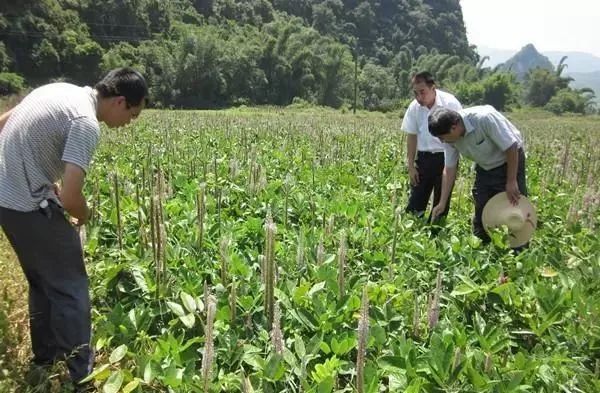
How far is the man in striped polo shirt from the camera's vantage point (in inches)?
89.1

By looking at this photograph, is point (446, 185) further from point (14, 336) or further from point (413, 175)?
point (14, 336)

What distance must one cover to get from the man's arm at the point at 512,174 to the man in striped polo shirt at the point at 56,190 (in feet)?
8.74

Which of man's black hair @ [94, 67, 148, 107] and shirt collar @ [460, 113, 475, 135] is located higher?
man's black hair @ [94, 67, 148, 107]

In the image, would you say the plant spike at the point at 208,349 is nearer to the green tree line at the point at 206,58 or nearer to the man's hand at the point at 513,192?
the man's hand at the point at 513,192

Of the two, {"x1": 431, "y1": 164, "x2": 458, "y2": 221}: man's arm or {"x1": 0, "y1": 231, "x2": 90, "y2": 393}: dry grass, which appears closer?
{"x1": 0, "y1": 231, "x2": 90, "y2": 393}: dry grass

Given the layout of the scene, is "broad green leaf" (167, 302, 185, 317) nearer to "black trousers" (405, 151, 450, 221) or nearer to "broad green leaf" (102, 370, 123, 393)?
"broad green leaf" (102, 370, 123, 393)

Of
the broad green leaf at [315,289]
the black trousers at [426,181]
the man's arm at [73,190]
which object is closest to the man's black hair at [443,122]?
the black trousers at [426,181]

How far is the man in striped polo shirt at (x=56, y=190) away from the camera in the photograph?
2.26 m

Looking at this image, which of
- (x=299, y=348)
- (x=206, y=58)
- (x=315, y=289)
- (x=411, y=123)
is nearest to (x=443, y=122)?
(x=411, y=123)

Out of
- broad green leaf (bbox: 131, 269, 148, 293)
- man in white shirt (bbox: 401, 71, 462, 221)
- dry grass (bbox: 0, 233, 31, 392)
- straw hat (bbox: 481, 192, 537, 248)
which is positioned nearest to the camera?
dry grass (bbox: 0, 233, 31, 392)

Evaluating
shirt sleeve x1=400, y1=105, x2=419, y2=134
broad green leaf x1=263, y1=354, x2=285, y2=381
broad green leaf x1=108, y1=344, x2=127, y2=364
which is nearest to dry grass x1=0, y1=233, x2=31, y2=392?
broad green leaf x1=108, y1=344, x2=127, y2=364

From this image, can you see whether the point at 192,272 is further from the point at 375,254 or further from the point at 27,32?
the point at 27,32

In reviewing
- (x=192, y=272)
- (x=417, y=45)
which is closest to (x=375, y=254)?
(x=192, y=272)

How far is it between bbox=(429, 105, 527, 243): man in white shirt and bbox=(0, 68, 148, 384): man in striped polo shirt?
89.5 inches
